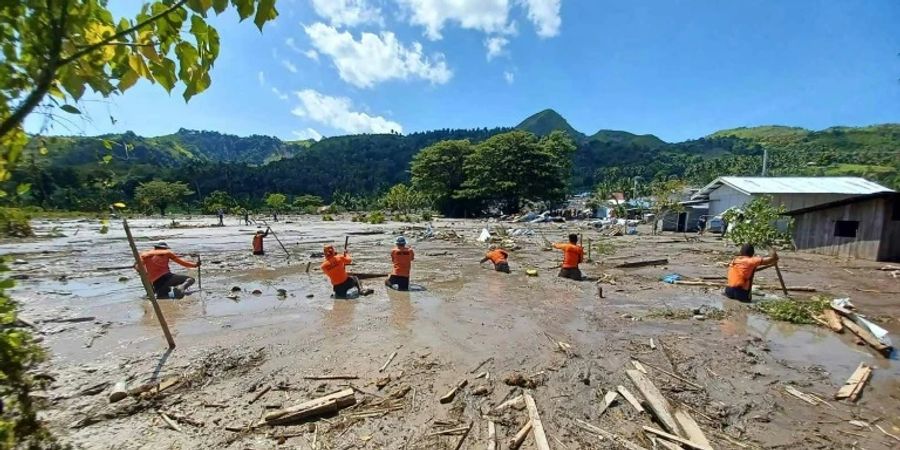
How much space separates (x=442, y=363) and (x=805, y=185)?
3637 cm

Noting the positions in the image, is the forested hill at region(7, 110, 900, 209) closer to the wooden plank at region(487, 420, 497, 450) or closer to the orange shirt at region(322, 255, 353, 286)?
the orange shirt at region(322, 255, 353, 286)

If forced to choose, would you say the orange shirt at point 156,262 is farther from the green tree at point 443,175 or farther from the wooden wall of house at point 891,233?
the green tree at point 443,175

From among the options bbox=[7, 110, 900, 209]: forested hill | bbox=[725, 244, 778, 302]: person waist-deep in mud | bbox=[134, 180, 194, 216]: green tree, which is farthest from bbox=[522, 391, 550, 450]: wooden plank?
bbox=[134, 180, 194, 216]: green tree

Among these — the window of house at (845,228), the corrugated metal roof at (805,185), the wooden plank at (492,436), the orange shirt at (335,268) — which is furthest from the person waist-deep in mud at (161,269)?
the corrugated metal roof at (805,185)

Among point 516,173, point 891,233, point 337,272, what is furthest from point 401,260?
point 516,173

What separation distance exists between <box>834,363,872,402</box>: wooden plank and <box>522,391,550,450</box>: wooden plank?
4.29 metres

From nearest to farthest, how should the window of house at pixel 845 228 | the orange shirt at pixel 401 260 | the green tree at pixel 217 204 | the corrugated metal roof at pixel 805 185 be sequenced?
the orange shirt at pixel 401 260 < the window of house at pixel 845 228 < the corrugated metal roof at pixel 805 185 < the green tree at pixel 217 204

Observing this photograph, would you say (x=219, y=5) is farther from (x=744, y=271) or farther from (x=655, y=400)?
(x=744, y=271)

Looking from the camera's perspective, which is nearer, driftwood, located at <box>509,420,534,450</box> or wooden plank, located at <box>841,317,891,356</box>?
driftwood, located at <box>509,420,534,450</box>

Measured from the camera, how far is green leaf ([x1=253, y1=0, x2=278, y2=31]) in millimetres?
1508

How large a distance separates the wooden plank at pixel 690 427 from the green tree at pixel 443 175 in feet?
211

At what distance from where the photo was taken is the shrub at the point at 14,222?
1763 millimetres

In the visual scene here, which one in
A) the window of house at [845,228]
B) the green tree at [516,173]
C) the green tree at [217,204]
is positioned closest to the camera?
the window of house at [845,228]

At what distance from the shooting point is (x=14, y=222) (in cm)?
182
